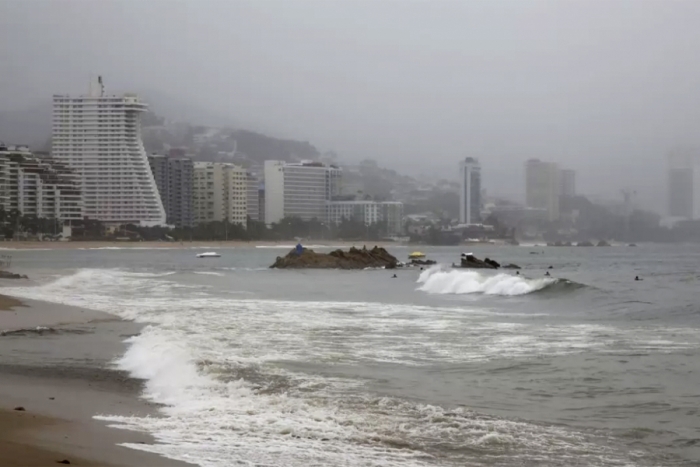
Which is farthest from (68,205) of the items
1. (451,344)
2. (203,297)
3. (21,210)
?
(451,344)

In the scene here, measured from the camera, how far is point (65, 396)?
34.1 feet

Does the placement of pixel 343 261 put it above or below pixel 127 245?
above

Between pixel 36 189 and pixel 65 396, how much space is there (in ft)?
564

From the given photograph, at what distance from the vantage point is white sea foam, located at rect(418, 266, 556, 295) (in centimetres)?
3634

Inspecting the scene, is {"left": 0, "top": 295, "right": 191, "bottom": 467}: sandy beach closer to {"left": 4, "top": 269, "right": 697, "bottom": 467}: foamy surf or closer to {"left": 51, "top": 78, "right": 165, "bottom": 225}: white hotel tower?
{"left": 4, "top": 269, "right": 697, "bottom": 467}: foamy surf

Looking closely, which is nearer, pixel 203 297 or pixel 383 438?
pixel 383 438

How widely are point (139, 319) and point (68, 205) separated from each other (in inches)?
6436

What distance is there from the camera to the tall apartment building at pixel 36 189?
170m

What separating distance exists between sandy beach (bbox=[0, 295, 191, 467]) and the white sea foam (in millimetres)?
20172

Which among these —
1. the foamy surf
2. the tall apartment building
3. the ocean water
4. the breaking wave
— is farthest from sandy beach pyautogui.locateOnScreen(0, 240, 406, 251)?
the ocean water

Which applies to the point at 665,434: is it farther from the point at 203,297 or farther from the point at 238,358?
the point at 203,297

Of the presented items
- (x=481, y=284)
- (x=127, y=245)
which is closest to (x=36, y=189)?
(x=127, y=245)

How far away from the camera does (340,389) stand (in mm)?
11328

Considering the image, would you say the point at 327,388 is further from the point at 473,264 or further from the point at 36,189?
the point at 36,189
